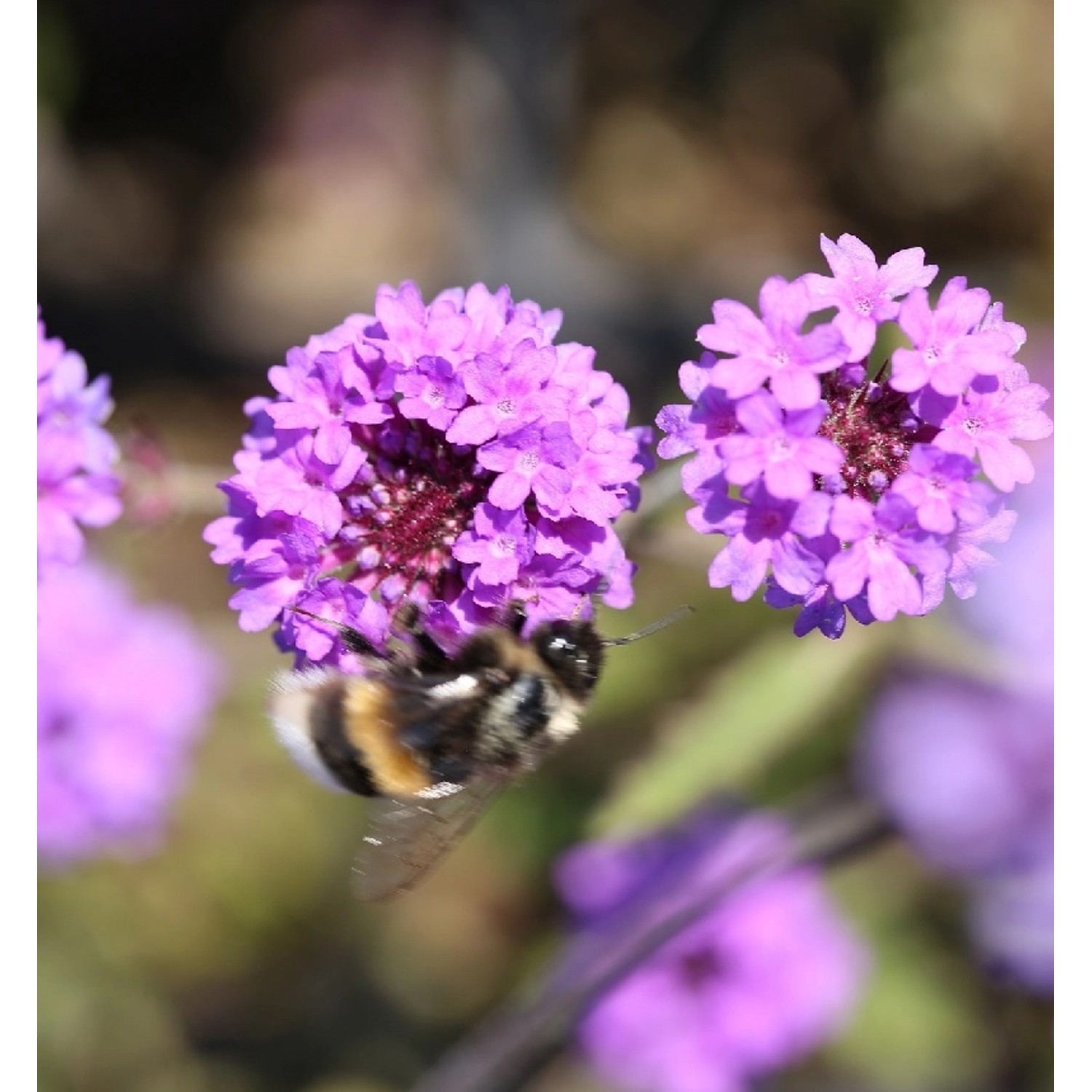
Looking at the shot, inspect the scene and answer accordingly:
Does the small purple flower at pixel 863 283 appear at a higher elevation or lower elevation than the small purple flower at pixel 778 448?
higher

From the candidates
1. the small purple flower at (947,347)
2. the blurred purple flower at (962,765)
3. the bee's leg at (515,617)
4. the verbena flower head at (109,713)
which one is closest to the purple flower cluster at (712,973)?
the blurred purple flower at (962,765)

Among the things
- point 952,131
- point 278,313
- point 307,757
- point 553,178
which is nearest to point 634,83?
point 553,178

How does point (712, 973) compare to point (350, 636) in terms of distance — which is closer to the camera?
point (350, 636)

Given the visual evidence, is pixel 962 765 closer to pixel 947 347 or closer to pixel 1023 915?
pixel 1023 915

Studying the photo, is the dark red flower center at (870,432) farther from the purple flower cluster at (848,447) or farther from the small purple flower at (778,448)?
the small purple flower at (778,448)

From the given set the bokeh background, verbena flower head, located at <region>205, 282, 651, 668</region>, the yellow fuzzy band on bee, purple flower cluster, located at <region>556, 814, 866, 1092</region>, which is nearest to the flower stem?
purple flower cluster, located at <region>556, 814, 866, 1092</region>

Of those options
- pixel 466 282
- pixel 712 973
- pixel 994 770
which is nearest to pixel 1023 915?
pixel 994 770
